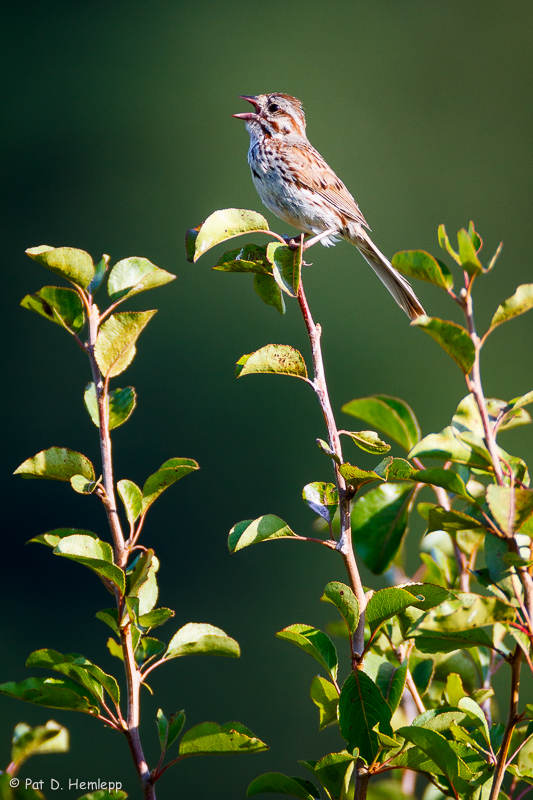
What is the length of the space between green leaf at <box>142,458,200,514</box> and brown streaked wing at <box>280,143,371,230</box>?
1490 mm

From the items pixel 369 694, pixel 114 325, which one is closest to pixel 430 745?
pixel 369 694

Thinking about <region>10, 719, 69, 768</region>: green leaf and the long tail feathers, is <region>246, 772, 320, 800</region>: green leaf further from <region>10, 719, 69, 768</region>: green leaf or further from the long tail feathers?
the long tail feathers

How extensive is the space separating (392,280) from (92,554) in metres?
1.37

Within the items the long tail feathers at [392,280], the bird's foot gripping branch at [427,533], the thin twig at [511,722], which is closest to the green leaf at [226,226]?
the bird's foot gripping branch at [427,533]

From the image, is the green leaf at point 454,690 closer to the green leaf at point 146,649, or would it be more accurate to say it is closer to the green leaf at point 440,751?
the green leaf at point 440,751

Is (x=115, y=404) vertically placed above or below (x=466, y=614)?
above

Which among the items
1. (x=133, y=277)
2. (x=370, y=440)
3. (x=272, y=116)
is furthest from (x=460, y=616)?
(x=272, y=116)

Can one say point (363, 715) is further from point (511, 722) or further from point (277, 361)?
point (277, 361)

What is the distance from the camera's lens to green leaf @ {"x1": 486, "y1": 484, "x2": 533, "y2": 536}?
42cm

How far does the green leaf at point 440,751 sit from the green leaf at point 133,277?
42 cm

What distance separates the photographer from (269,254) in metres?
0.64

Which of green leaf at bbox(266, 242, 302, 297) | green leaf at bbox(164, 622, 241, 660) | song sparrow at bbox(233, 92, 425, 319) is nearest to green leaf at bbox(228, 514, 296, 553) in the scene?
green leaf at bbox(164, 622, 241, 660)

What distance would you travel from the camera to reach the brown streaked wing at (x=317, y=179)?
196 centimetres

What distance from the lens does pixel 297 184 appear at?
1.95 metres
